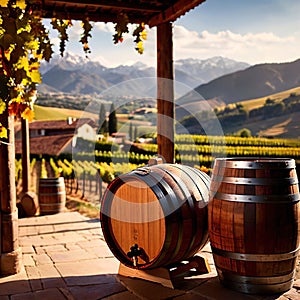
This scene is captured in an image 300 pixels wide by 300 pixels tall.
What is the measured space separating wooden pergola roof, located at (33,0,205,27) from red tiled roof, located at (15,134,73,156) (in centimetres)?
1099

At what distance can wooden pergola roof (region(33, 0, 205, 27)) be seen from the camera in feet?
13.3

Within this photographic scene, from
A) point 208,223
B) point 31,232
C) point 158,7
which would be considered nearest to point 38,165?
point 31,232

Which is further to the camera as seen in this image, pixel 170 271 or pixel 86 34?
pixel 86 34

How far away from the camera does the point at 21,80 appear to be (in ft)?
6.49

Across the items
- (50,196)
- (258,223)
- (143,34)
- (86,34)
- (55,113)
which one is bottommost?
(50,196)

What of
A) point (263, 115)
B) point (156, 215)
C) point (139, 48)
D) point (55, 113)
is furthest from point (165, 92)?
point (55, 113)

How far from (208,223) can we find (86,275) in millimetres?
1078

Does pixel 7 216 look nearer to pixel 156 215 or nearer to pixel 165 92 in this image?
pixel 156 215

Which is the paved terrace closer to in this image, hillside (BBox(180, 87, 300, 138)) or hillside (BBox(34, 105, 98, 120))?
hillside (BBox(180, 87, 300, 138))

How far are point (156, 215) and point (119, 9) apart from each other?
2.58 metres

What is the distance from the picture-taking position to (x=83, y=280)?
2.97 meters

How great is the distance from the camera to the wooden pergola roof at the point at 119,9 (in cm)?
404

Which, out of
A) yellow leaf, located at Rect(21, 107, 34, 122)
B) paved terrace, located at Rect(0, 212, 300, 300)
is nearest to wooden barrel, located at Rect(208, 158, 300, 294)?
paved terrace, located at Rect(0, 212, 300, 300)

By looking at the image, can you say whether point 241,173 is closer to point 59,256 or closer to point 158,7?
point 59,256
